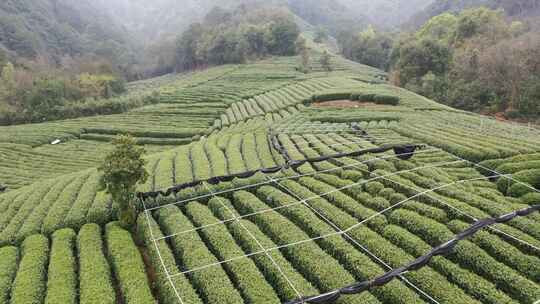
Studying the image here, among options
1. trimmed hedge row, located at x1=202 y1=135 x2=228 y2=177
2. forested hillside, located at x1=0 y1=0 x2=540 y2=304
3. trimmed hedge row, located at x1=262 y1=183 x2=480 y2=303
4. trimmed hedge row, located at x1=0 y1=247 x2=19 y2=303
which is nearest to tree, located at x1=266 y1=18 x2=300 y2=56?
→ forested hillside, located at x1=0 y1=0 x2=540 y2=304

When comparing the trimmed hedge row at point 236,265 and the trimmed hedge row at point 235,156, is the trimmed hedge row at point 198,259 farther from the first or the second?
the trimmed hedge row at point 235,156

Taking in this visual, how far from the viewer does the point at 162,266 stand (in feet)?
38.2

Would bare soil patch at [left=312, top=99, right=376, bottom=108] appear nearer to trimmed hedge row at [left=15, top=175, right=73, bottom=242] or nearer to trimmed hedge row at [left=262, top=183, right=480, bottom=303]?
trimmed hedge row at [left=262, top=183, right=480, bottom=303]

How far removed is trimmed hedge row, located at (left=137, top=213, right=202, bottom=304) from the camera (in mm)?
10344

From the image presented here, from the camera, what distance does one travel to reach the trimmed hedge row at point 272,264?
34.2 feet

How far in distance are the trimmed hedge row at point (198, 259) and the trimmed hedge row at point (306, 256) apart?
2525 millimetres

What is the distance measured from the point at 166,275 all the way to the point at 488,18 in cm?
6572

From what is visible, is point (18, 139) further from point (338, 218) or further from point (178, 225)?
point (338, 218)

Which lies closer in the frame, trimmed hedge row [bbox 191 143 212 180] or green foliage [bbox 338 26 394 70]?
→ trimmed hedge row [bbox 191 143 212 180]

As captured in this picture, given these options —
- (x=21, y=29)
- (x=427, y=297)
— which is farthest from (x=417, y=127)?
(x=21, y=29)

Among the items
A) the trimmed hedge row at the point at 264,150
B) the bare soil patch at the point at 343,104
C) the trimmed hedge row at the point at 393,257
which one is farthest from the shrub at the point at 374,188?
the bare soil patch at the point at 343,104

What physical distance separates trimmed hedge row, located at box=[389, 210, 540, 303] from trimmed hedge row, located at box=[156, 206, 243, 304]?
23.9 ft

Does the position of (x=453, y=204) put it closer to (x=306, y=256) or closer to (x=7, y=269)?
(x=306, y=256)

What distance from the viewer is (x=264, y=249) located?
1205cm
